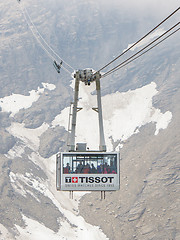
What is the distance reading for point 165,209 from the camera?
189m

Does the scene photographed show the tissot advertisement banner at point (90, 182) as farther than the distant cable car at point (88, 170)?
No

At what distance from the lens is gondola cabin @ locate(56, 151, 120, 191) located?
38250 millimetres

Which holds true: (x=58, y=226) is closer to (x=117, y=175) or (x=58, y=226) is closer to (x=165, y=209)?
(x=165, y=209)

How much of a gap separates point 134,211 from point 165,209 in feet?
45.8

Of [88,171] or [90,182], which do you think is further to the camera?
[88,171]

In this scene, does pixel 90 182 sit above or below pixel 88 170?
below

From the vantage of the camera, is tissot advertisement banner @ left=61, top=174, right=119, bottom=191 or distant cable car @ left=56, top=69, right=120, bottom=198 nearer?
tissot advertisement banner @ left=61, top=174, right=119, bottom=191

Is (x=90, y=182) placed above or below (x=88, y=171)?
below

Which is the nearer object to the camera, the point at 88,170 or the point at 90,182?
the point at 90,182

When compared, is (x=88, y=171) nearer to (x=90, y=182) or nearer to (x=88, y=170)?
(x=88, y=170)

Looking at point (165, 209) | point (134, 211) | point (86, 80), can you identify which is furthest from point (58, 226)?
point (86, 80)

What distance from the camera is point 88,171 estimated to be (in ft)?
128

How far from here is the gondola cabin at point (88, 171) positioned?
1506 inches

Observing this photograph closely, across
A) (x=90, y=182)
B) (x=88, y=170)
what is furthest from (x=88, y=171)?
(x=90, y=182)
